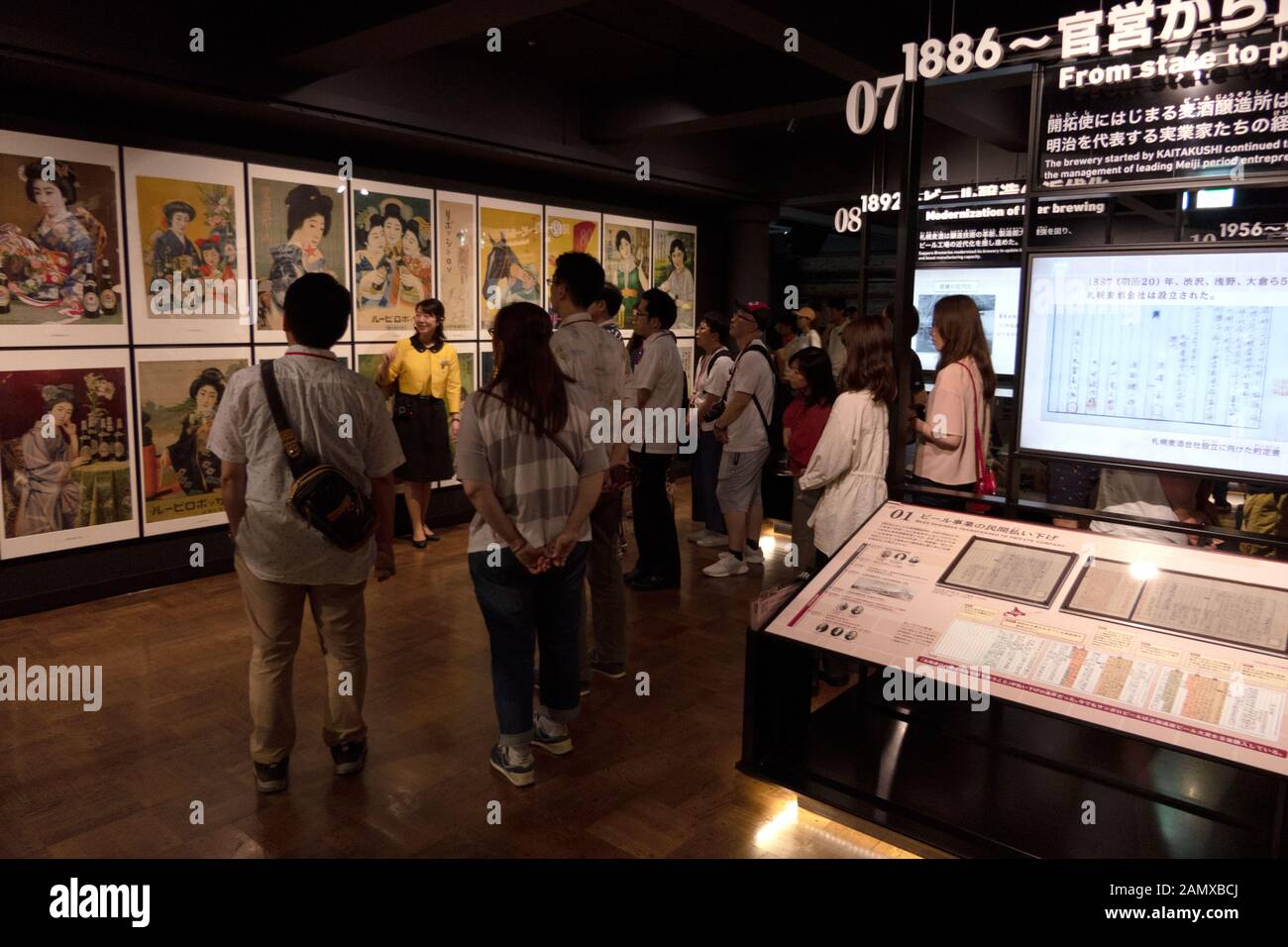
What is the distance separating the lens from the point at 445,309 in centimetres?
680

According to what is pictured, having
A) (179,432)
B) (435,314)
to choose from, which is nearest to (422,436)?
(435,314)

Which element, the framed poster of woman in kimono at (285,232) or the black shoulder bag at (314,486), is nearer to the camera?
the black shoulder bag at (314,486)

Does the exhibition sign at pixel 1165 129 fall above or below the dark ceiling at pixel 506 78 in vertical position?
below

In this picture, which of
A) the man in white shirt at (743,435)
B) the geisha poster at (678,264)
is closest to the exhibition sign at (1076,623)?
the man in white shirt at (743,435)

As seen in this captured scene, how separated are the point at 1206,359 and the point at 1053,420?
464mm

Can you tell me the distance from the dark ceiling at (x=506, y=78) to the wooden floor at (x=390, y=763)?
110 inches

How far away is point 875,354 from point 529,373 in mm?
1474

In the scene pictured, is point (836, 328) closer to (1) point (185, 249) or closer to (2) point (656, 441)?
(2) point (656, 441)

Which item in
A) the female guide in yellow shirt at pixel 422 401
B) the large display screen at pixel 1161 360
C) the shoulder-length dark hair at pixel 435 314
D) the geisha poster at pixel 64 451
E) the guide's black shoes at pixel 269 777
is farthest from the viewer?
the female guide in yellow shirt at pixel 422 401

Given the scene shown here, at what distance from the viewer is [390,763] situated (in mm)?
3236

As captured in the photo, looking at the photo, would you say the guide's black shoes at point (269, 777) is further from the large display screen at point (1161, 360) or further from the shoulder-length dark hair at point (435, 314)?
the shoulder-length dark hair at point (435, 314)

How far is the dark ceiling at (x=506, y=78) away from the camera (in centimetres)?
432
